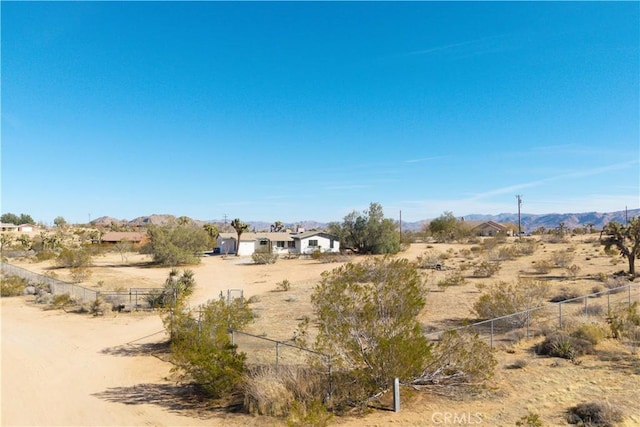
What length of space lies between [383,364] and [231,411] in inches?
171

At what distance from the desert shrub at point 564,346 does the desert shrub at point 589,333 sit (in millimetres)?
276

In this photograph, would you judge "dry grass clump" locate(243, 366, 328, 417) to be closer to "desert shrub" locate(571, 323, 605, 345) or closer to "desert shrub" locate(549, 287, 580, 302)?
"desert shrub" locate(571, 323, 605, 345)

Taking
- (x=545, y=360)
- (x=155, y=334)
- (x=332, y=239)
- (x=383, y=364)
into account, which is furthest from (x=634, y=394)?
(x=332, y=239)

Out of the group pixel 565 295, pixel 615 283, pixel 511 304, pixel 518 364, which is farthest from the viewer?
pixel 615 283

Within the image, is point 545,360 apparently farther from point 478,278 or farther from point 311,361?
point 478,278

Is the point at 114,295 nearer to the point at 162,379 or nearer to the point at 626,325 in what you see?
the point at 162,379

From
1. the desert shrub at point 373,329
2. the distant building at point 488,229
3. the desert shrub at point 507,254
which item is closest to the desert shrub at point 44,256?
the desert shrub at point 507,254

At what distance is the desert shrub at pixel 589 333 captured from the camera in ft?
53.7

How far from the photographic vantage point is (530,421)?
9797 mm

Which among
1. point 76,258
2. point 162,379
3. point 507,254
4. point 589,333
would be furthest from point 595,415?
point 76,258

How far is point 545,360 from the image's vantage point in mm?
15211

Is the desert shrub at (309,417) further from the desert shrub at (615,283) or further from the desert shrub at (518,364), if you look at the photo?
the desert shrub at (615,283)

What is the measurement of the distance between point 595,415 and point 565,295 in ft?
Result: 55.3

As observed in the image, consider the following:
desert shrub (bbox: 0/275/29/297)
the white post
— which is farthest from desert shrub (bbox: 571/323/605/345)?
desert shrub (bbox: 0/275/29/297)
